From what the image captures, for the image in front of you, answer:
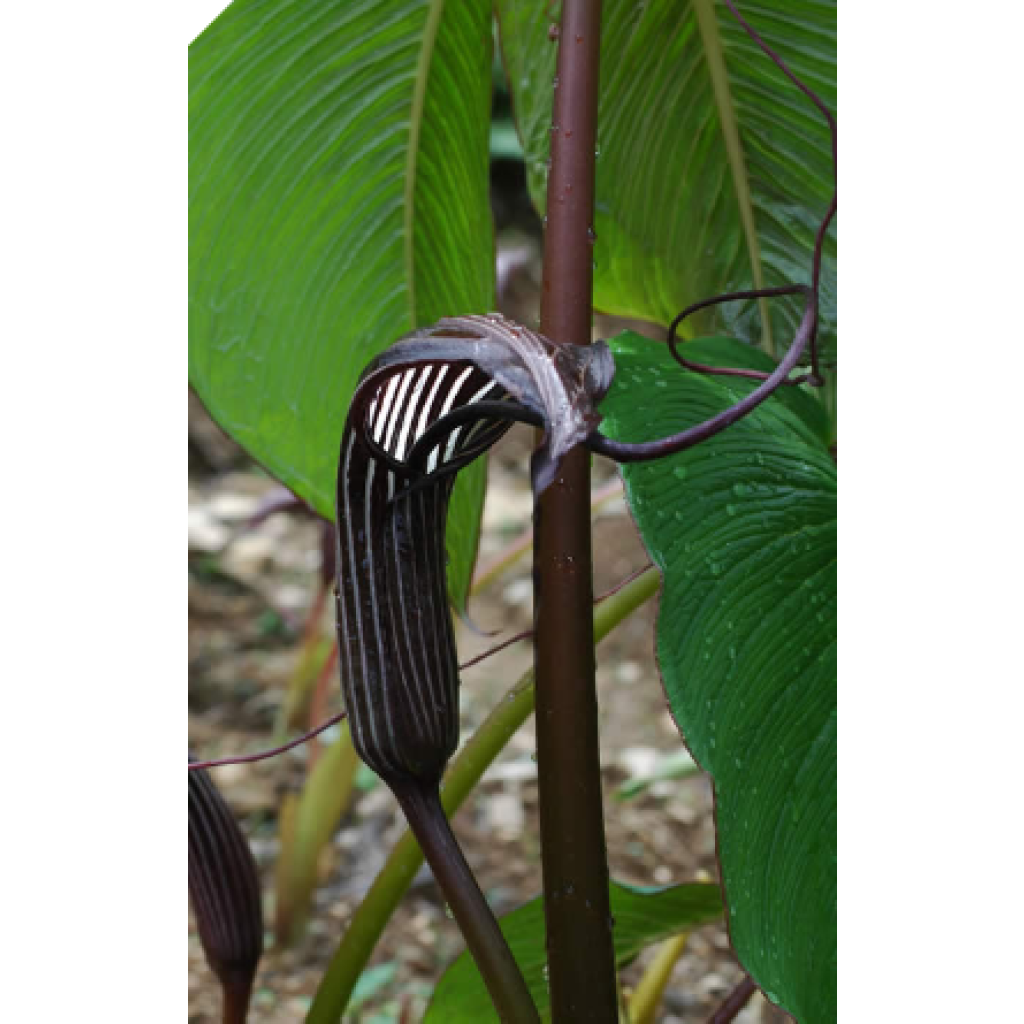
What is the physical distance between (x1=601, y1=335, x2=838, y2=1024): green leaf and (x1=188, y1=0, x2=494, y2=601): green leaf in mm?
267

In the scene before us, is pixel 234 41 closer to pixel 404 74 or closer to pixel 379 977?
pixel 404 74

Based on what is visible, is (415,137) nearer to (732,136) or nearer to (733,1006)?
(732,136)

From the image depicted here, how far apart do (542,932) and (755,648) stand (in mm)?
346

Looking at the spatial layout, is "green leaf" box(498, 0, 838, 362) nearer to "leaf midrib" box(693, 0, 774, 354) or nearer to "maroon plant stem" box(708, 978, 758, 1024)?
"leaf midrib" box(693, 0, 774, 354)

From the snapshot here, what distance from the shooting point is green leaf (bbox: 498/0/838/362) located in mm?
768

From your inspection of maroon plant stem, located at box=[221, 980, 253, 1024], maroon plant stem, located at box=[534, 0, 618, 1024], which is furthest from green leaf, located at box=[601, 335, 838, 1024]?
maroon plant stem, located at box=[221, 980, 253, 1024]

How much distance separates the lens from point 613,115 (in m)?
0.81

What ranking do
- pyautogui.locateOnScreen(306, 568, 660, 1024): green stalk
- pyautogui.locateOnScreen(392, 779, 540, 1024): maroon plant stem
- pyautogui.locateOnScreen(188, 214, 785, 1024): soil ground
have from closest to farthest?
pyautogui.locateOnScreen(392, 779, 540, 1024): maroon plant stem → pyautogui.locateOnScreen(306, 568, 660, 1024): green stalk → pyautogui.locateOnScreen(188, 214, 785, 1024): soil ground

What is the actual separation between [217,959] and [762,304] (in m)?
0.64

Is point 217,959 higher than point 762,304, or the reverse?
point 762,304

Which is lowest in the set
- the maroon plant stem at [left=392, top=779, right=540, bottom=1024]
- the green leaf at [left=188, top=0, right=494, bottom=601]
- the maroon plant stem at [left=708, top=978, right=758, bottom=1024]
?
the maroon plant stem at [left=708, top=978, right=758, bottom=1024]

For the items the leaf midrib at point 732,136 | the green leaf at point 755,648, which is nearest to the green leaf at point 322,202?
the leaf midrib at point 732,136

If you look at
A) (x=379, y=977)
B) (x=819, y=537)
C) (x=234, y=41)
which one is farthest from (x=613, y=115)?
(x=379, y=977)

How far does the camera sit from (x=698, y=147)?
0.86 meters
